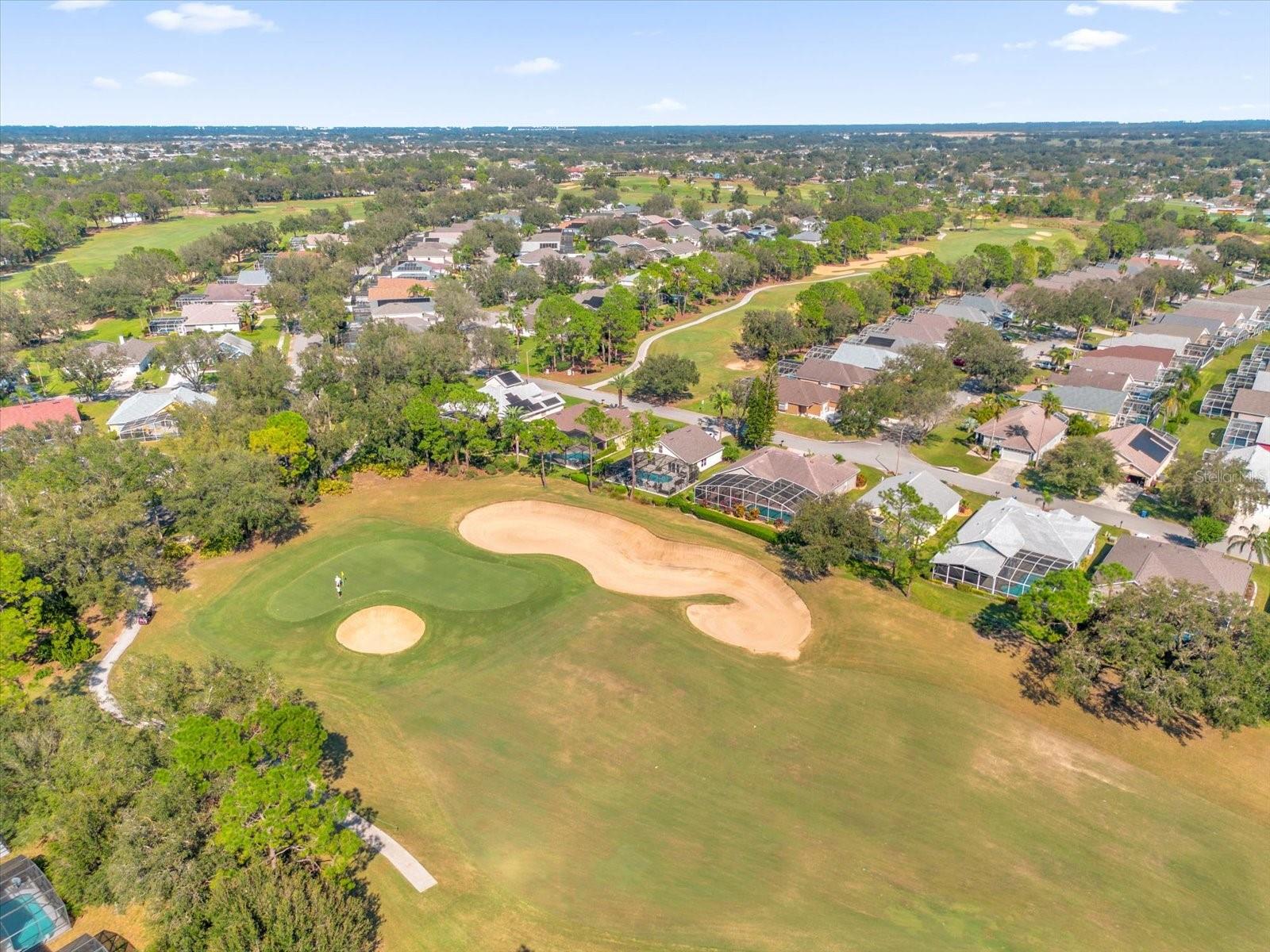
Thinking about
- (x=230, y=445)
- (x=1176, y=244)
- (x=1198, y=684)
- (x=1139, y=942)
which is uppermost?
(x=1176, y=244)

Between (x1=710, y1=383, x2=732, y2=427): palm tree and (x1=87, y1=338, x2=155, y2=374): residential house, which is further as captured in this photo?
(x1=87, y1=338, x2=155, y2=374): residential house

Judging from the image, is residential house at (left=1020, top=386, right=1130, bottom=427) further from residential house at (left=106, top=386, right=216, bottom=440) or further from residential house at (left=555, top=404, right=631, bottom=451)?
residential house at (left=106, top=386, right=216, bottom=440)

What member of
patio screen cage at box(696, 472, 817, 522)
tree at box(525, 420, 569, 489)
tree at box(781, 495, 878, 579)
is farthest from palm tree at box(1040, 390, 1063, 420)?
tree at box(525, 420, 569, 489)

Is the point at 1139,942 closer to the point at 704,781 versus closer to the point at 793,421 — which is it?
the point at 704,781

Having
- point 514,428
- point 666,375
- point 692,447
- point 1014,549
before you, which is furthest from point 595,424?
point 1014,549

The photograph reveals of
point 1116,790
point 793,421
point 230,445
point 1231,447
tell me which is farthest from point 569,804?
point 1231,447

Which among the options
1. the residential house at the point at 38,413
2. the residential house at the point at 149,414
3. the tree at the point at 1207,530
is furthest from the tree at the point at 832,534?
the residential house at the point at 38,413
